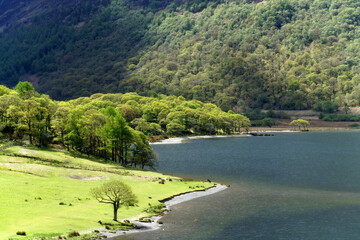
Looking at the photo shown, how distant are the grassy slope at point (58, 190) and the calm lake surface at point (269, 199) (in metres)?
7.89

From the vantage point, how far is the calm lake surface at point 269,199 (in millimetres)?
60625

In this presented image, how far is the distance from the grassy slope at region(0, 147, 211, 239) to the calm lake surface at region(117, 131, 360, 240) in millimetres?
7892

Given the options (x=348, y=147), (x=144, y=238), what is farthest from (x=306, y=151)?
(x=144, y=238)

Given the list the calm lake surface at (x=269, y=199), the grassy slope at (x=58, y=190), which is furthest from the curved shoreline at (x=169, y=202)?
the grassy slope at (x=58, y=190)

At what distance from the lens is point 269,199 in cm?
8144

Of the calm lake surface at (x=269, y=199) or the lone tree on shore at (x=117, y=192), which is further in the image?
the calm lake surface at (x=269, y=199)

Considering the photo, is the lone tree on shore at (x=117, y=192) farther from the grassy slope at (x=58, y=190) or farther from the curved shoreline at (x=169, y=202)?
the curved shoreline at (x=169, y=202)

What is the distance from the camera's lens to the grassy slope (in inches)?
2178

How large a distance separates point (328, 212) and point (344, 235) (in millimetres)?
12538

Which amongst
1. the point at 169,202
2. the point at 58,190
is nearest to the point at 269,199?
the point at 169,202

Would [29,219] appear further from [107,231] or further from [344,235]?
[344,235]

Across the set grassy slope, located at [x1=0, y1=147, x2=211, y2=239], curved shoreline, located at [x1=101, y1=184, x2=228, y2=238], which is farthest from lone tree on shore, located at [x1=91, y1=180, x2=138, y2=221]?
curved shoreline, located at [x1=101, y1=184, x2=228, y2=238]

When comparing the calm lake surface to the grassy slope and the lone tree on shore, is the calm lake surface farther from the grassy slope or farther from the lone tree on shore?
the grassy slope

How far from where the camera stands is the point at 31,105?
122m
